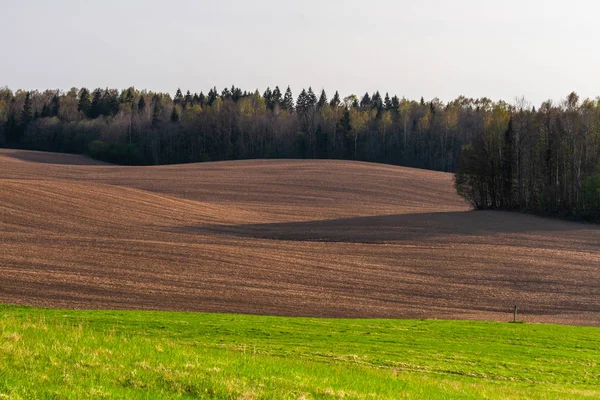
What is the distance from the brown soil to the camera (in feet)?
108

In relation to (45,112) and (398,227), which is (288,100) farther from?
(398,227)

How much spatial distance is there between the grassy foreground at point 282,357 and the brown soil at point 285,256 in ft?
16.2

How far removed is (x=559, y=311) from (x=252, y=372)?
26884 mm

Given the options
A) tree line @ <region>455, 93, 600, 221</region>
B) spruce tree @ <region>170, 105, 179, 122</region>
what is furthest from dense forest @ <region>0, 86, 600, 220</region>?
tree line @ <region>455, 93, 600, 221</region>

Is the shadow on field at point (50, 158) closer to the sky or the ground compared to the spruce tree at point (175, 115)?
closer to the ground

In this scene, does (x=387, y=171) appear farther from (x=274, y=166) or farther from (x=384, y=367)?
(x=384, y=367)

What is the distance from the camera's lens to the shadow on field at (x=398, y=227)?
178ft

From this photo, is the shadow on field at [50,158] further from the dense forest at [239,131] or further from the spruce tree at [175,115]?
the spruce tree at [175,115]

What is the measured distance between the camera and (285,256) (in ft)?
147

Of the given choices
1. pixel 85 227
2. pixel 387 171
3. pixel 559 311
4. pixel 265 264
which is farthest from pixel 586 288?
pixel 387 171

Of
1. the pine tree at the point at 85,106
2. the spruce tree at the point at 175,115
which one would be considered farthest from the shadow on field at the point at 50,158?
the pine tree at the point at 85,106

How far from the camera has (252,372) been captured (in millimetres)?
11867

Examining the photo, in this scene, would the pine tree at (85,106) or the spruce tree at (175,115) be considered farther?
the pine tree at (85,106)

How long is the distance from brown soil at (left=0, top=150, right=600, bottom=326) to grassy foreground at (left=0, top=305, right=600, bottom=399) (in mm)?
4935
